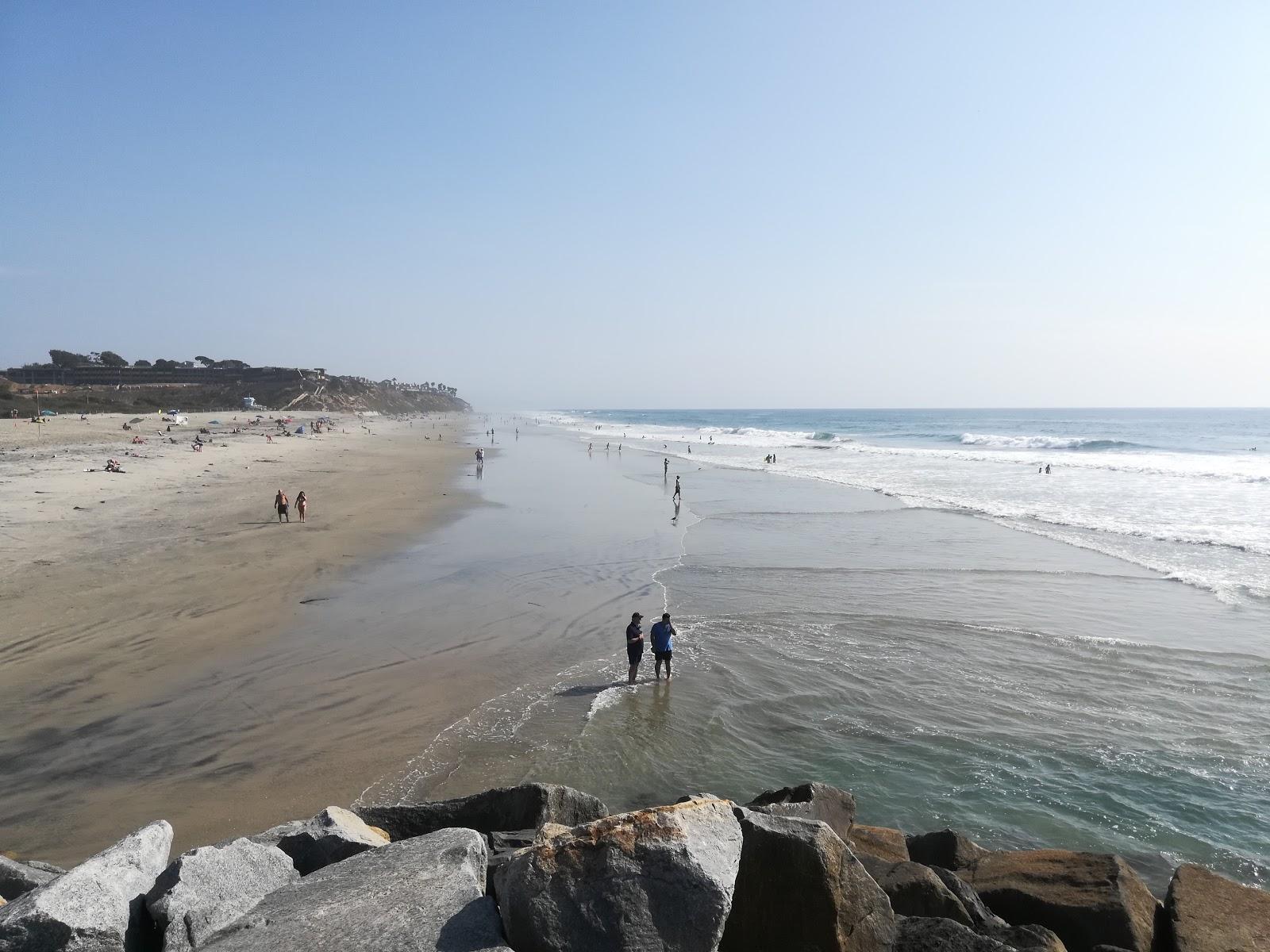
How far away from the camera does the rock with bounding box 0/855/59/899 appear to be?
15.6 feet

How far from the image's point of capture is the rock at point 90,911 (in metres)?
3.58

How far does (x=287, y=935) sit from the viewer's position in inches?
143

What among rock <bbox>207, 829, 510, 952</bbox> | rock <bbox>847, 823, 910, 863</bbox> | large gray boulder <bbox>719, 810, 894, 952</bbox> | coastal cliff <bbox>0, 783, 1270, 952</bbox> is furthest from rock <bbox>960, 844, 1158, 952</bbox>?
rock <bbox>207, 829, 510, 952</bbox>

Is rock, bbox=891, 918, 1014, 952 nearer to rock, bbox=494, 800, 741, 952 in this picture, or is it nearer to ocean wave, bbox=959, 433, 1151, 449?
rock, bbox=494, 800, 741, 952

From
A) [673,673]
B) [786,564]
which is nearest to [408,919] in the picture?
[673,673]

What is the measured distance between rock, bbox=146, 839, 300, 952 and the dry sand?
3.16 m

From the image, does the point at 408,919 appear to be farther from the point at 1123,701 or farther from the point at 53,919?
the point at 1123,701

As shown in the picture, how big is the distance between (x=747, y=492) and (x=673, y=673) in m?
24.3

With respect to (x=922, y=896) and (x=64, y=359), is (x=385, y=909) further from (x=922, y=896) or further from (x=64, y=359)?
(x=64, y=359)

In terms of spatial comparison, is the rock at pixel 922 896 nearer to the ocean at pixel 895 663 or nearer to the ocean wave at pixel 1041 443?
the ocean at pixel 895 663

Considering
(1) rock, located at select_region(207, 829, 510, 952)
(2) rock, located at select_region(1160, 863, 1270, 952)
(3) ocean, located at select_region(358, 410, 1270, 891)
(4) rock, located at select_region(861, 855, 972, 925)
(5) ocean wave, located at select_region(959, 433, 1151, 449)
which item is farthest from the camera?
(5) ocean wave, located at select_region(959, 433, 1151, 449)

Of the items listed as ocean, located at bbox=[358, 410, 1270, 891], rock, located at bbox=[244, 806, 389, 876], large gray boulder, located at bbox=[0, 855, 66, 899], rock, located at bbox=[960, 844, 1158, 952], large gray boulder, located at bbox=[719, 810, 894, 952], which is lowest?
ocean, located at bbox=[358, 410, 1270, 891]

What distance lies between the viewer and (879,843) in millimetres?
6141

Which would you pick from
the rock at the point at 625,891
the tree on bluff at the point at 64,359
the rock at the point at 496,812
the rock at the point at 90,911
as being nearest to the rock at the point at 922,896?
the rock at the point at 625,891
